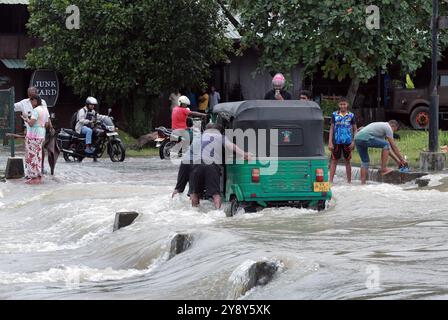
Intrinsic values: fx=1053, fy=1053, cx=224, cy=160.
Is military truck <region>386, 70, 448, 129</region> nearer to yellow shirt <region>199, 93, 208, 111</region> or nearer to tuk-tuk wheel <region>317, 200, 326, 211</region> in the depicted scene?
yellow shirt <region>199, 93, 208, 111</region>

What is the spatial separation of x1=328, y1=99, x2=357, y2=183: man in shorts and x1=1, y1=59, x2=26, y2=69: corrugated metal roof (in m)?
15.5

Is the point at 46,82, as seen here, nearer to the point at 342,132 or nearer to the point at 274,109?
the point at 342,132

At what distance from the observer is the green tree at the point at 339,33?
1042 inches

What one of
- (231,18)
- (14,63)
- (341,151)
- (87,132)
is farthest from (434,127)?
(14,63)

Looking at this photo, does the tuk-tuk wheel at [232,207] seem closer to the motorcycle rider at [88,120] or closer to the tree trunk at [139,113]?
the motorcycle rider at [88,120]

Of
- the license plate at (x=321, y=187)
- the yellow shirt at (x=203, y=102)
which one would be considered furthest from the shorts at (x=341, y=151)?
the yellow shirt at (x=203, y=102)

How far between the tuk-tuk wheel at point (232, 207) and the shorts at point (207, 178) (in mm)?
230

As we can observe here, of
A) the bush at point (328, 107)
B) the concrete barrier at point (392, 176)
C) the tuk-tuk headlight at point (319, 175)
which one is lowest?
the concrete barrier at point (392, 176)

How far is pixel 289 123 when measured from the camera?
1446cm

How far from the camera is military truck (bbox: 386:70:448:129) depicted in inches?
1294

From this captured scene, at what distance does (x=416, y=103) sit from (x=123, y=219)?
67.1 ft
